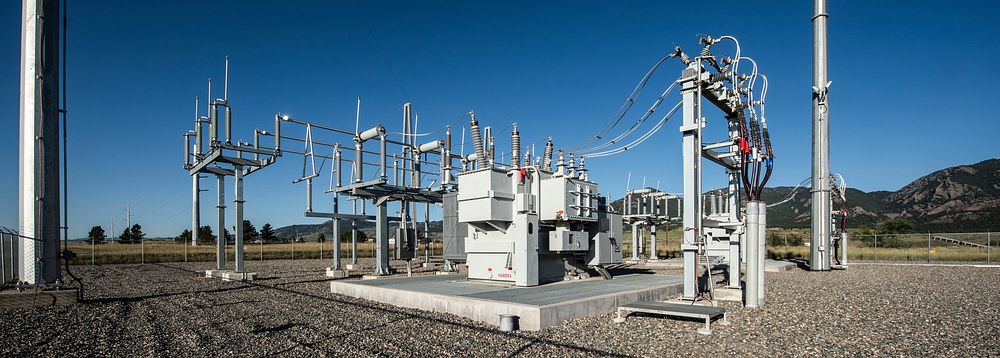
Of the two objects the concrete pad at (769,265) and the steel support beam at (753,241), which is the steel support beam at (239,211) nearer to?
the steel support beam at (753,241)

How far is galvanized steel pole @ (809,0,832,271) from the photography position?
2358 centimetres

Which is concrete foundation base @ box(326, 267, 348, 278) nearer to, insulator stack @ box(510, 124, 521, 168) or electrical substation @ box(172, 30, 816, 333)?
electrical substation @ box(172, 30, 816, 333)

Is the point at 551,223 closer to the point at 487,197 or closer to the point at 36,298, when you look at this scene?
the point at 487,197

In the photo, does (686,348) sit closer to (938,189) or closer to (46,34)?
(46,34)

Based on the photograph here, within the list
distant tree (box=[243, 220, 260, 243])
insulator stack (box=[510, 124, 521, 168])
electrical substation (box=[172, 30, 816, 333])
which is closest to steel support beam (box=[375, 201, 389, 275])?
electrical substation (box=[172, 30, 816, 333])

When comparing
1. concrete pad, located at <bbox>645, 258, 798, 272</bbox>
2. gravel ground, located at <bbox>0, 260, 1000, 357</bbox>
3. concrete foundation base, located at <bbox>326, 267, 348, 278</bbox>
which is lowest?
concrete pad, located at <bbox>645, 258, 798, 272</bbox>

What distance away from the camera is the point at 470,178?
47.0 feet

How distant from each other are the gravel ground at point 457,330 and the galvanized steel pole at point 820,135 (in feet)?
34.5

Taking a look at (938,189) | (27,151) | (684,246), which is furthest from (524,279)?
(938,189)

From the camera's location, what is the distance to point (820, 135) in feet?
78.6

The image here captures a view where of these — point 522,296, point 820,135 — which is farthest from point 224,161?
point 820,135

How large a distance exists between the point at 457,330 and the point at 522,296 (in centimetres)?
240

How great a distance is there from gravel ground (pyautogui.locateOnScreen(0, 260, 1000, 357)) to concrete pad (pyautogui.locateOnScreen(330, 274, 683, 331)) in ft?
0.94

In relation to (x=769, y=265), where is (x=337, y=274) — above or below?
above
